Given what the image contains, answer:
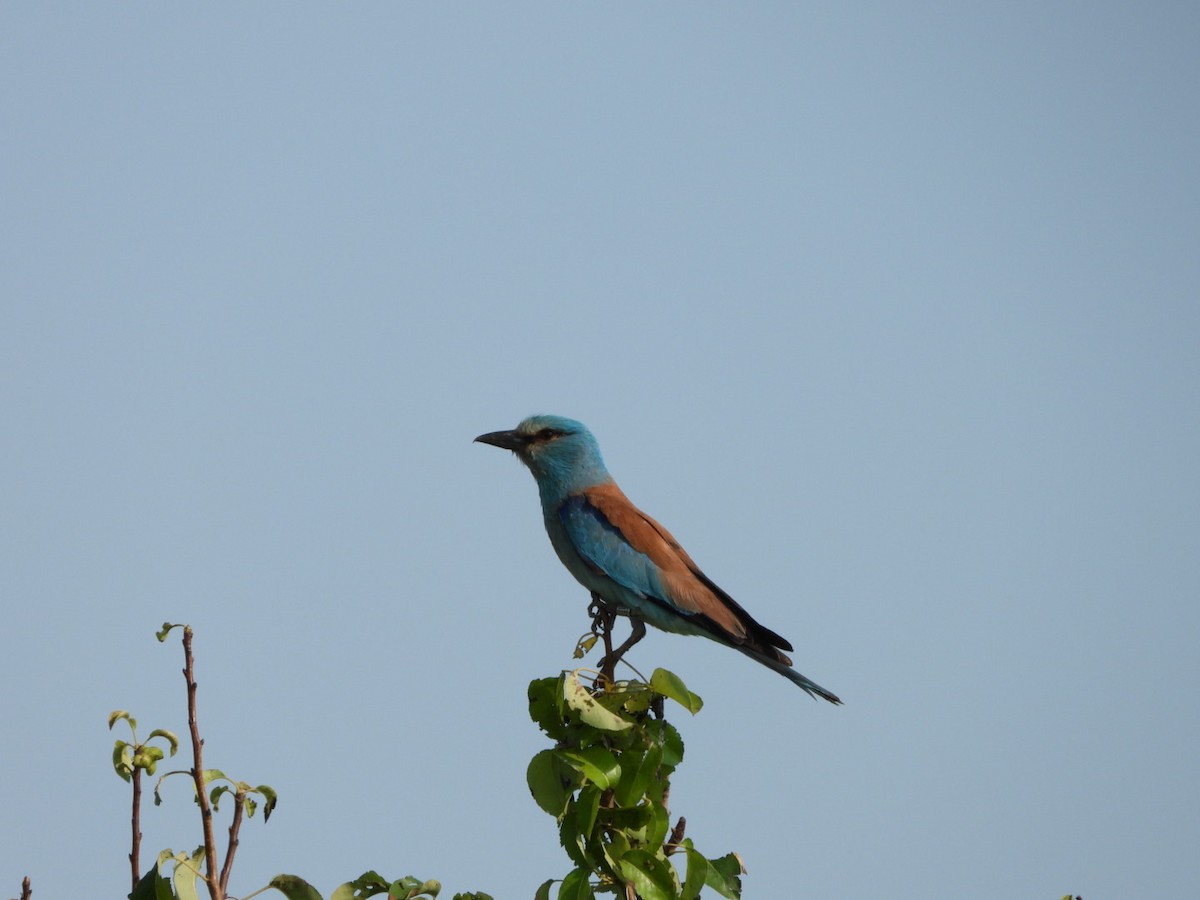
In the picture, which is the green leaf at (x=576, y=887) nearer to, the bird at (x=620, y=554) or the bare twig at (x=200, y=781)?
the bare twig at (x=200, y=781)

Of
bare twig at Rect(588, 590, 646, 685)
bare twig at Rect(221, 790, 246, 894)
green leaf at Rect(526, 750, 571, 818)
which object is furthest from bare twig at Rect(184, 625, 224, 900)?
bare twig at Rect(588, 590, 646, 685)

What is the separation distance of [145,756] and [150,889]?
31 centimetres

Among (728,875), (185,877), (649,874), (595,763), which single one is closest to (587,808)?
(595,763)

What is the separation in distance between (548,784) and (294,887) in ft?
2.35

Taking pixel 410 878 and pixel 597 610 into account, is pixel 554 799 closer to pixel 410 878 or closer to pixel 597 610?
pixel 410 878

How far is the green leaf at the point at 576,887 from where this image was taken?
3656 mm

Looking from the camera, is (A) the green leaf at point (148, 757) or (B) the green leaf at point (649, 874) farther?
(B) the green leaf at point (649, 874)

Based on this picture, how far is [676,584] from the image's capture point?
272 inches

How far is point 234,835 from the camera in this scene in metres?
3.20

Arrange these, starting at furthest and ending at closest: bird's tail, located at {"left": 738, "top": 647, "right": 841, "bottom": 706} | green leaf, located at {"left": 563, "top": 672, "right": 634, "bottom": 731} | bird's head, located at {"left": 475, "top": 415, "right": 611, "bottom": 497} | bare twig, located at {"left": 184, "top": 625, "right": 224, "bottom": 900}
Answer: bird's head, located at {"left": 475, "top": 415, "right": 611, "bottom": 497} < bird's tail, located at {"left": 738, "top": 647, "right": 841, "bottom": 706} < green leaf, located at {"left": 563, "top": 672, "right": 634, "bottom": 731} < bare twig, located at {"left": 184, "top": 625, "right": 224, "bottom": 900}

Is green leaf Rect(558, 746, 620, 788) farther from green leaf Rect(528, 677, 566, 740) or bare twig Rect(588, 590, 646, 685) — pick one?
bare twig Rect(588, 590, 646, 685)

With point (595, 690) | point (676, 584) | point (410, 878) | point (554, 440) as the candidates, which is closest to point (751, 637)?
point (676, 584)

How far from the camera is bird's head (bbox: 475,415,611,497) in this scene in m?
7.48

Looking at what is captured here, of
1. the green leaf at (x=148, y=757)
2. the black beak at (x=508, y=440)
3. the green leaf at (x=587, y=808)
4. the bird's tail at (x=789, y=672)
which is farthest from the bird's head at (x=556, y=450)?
the green leaf at (x=148, y=757)
